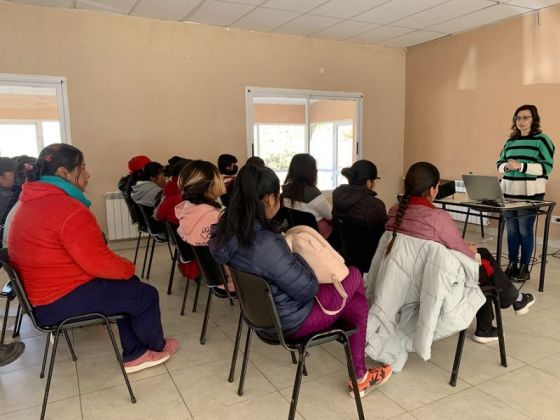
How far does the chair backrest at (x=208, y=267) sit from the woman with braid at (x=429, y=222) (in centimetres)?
89

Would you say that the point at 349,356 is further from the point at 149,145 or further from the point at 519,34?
the point at 519,34

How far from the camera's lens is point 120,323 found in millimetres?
2160

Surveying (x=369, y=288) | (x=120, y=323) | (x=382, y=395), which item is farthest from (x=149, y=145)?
(x=382, y=395)

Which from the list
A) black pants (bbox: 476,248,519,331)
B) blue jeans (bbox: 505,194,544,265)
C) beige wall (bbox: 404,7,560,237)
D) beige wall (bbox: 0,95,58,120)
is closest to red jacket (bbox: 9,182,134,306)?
black pants (bbox: 476,248,519,331)

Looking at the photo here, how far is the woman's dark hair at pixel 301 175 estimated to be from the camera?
292 centimetres

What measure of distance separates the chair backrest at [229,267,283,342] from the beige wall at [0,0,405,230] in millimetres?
3585

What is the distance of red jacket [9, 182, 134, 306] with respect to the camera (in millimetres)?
1752

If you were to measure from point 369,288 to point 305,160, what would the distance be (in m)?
1.05

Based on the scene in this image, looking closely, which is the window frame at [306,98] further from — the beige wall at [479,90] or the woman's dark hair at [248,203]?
the woman's dark hair at [248,203]

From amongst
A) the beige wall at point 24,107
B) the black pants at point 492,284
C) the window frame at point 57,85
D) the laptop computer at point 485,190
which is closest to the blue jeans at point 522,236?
the laptop computer at point 485,190

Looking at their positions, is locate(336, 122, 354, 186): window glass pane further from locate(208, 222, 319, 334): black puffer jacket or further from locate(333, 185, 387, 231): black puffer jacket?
locate(208, 222, 319, 334): black puffer jacket

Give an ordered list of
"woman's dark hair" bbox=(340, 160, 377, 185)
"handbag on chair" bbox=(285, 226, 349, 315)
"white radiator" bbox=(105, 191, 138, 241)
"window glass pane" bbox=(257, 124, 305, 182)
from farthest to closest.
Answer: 1. "window glass pane" bbox=(257, 124, 305, 182)
2. "white radiator" bbox=(105, 191, 138, 241)
3. "woman's dark hair" bbox=(340, 160, 377, 185)
4. "handbag on chair" bbox=(285, 226, 349, 315)

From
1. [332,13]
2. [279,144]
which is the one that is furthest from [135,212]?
[279,144]

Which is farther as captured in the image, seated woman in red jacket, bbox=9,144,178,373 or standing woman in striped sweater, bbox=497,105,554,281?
standing woman in striped sweater, bbox=497,105,554,281
